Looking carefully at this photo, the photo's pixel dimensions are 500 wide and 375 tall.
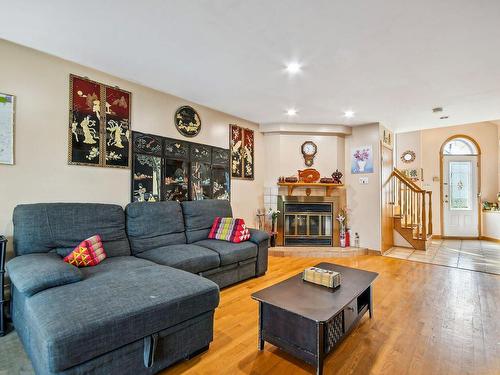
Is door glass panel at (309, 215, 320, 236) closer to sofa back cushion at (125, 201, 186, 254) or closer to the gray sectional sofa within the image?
the gray sectional sofa

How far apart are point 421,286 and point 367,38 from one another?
2.83m

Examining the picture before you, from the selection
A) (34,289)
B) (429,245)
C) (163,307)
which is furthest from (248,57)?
(429,245)

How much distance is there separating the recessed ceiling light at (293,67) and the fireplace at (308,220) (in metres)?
2.64

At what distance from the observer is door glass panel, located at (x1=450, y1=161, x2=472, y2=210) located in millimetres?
6242

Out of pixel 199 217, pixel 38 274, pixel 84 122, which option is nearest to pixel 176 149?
pixel 199 217

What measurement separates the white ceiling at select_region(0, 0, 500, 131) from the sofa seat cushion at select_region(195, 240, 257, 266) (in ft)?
6.32

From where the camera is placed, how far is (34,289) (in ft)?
5.18

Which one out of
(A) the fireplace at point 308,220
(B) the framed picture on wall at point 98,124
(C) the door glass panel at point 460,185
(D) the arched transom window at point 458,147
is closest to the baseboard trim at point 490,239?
(C) the door glass panel at point 460,185

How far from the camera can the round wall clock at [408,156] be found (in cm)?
655

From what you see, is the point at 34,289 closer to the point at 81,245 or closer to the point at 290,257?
the point at 81,245

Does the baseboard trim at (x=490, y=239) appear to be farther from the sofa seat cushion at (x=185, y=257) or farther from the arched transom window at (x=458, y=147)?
the sofa seat cushion at (x=185, y=257)

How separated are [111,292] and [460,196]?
7.52 m

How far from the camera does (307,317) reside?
5.03ft

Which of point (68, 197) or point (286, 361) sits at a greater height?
point (68, 197)
